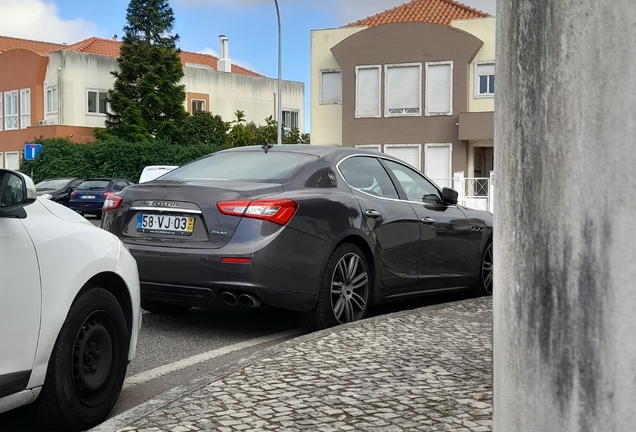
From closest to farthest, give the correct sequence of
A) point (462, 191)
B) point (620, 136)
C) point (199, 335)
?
point (620, 136) → point (199, 335) → point (462, 191)

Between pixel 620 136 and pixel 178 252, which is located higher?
pixel 620 136

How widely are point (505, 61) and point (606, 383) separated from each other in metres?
0.88

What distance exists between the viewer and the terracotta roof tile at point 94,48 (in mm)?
64812

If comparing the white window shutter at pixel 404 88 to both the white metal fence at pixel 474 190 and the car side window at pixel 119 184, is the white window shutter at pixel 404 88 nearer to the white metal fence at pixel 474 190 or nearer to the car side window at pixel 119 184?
the white metal fence at pixel 474 190

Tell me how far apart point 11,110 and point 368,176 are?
176ft

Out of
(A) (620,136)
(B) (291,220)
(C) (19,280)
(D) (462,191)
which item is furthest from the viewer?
(D) (462,191)

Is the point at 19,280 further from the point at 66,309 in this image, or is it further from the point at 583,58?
the point at 583,58

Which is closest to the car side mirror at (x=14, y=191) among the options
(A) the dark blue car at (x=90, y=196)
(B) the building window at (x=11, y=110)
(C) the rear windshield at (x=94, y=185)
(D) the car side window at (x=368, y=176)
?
(D) the car side window at (x=368, y=176)

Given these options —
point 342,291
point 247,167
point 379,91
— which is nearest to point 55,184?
point 379,91

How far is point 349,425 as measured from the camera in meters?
4.31

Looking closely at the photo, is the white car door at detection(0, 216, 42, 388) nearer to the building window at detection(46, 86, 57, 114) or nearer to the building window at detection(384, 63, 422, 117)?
the building window at detection(384, 63, 422, 117)

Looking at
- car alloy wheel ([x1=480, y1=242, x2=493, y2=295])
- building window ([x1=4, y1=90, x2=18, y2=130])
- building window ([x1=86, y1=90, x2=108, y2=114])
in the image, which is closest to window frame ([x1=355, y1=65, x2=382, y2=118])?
building window ([x1=86, y1=90, x2=108, y2=114])

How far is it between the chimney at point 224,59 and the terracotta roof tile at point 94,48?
1402 mm

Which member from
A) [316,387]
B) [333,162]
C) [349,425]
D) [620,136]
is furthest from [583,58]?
[333,162]
